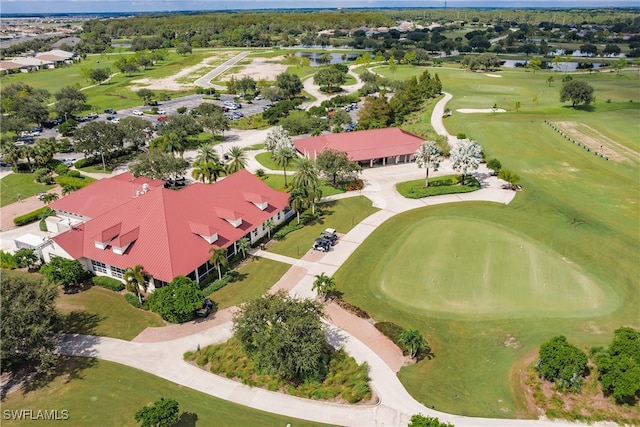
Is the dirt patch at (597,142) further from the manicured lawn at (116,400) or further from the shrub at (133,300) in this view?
the shrub at (133,300)

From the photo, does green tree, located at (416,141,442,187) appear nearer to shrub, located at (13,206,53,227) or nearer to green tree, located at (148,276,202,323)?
green tree, located at (148,276,202,323)

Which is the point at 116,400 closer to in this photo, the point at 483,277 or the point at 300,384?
the point at 300,384

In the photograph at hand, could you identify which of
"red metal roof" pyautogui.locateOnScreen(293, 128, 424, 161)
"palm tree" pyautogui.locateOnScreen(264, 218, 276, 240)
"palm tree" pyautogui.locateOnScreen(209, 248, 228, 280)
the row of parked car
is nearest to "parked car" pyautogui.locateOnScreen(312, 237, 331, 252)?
the row of parked car

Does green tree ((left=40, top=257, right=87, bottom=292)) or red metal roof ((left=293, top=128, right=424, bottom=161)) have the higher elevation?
red metal roof ((left=293, top=128, right=424, bottom=161))

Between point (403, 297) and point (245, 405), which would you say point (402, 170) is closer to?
point (403, 297)

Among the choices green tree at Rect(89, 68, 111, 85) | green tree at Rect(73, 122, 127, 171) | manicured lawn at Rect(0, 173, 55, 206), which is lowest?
manicured lawn at Rect(0, 173, 55, 206)

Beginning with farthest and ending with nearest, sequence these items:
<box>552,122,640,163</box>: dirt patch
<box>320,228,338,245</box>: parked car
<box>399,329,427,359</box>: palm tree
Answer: <box>552,122,640,163</box>: dirt patch
<box>320,228,338,245</box>: parked car
<box>399,329,427,359</box>: palm tree
